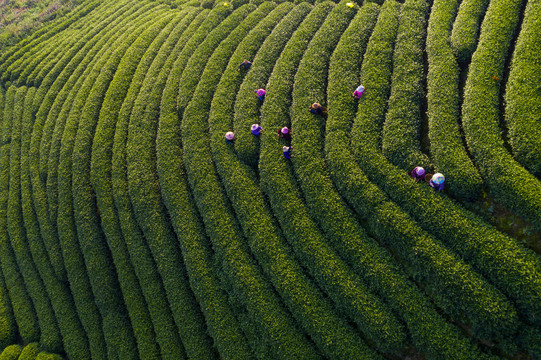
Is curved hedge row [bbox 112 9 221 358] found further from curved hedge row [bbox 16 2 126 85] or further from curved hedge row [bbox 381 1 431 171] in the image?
curved hedge row [bbox 16 2 126 85]

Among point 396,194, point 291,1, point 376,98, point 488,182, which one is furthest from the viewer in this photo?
point 291,1

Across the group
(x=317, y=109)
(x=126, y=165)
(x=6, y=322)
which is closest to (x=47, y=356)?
(x=6, y=322)

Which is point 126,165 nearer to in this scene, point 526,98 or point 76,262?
point 76,262

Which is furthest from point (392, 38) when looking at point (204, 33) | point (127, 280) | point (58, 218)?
point (58, 218)

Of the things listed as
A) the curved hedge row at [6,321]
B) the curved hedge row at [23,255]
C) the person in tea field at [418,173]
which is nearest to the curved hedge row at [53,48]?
the curved hedge row at [23,255]

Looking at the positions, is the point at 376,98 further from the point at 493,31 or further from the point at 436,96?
the point at 493,31
